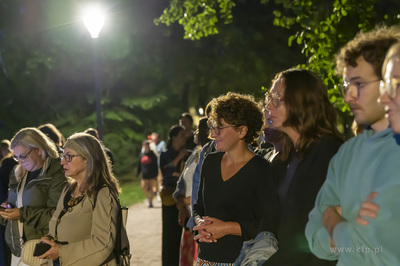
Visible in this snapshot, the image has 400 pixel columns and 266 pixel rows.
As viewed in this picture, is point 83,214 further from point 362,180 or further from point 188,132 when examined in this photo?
point 188,132

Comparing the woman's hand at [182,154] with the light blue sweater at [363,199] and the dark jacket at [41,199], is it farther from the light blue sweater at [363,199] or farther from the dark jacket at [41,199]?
the light blue sweater at [363,199]

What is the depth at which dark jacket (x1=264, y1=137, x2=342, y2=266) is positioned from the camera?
313 cm

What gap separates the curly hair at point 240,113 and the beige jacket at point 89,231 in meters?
1.04

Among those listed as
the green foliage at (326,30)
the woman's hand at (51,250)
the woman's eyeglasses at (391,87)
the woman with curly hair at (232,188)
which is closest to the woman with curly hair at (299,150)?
the woman with curly hair at (232,188)

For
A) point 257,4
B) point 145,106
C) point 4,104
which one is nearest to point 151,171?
point 257,4

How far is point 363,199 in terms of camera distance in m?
2.46

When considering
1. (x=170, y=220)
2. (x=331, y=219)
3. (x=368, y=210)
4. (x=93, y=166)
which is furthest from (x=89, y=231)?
(x=170, y=220)

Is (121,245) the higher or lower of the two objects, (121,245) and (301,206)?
the lower

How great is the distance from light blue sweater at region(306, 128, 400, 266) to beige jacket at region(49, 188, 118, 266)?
239 cm

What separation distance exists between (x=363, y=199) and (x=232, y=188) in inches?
70.0

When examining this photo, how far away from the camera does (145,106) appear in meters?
30.6

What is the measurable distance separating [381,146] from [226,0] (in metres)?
9.97

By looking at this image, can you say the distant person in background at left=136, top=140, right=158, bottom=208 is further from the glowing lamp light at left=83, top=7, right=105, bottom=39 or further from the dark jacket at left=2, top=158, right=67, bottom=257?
the dark jacket at left=2, top=158, right=67, bottom=257

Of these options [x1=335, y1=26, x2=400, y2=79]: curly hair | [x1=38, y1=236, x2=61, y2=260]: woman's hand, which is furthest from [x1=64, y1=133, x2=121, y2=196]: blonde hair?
[x1=335, y1=26, x2=400, y2=79]: curly hair
